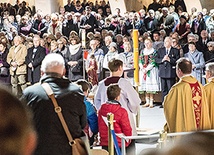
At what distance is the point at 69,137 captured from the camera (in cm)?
482

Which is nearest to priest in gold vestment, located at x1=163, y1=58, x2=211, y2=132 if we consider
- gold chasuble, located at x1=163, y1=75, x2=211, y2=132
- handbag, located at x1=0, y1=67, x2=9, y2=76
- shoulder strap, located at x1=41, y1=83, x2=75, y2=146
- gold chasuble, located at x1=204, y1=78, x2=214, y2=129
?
gold chasuble, located at x1=163, y1=75, x2=211, y2=132

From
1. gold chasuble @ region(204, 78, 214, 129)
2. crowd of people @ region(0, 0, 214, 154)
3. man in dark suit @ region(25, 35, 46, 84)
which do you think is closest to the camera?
crowd of people @ region(0, 0, 214, 154)

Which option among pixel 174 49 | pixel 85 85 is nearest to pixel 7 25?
pixel 174 49

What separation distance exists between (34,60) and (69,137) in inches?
380

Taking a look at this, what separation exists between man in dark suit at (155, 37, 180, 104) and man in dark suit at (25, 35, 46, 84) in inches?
128

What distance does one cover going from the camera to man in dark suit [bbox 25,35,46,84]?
46.9 ft

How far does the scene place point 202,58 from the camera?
40.5ft

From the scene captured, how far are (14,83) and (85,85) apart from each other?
7.94 metres

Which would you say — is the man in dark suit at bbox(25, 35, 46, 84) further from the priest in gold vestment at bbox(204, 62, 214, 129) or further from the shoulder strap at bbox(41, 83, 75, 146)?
the shoulder strap at bbox(41, 83, 75, 146)

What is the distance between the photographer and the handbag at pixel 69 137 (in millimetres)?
4762

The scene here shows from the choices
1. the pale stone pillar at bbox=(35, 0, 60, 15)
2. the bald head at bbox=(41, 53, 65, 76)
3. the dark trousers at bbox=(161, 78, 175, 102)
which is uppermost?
the pale stone pillar at bbox=(35, 0, 60, 15)

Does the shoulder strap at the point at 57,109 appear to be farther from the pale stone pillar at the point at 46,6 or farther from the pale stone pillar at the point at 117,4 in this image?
the pale stone pillar at the point at 117,4

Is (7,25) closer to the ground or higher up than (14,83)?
higher up

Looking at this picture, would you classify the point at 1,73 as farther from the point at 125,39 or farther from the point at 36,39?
the point at 125,39
